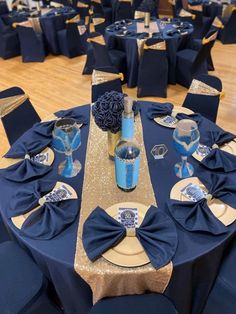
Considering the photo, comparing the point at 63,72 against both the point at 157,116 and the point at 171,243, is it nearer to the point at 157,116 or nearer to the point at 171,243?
the point at 157,116

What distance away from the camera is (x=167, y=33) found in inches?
160

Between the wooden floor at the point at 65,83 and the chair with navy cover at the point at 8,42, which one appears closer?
the wooden floor at the point at 65,83

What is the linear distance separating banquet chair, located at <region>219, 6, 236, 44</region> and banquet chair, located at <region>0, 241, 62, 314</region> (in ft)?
18.0

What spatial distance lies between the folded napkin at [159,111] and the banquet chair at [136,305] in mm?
1110

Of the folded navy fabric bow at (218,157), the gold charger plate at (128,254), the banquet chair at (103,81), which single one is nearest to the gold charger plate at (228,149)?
the folded navy fabric bow at (218,157)

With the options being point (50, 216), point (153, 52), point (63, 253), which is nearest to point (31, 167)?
point (50, 216)

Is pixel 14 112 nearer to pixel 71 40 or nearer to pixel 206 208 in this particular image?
pixel 206 208

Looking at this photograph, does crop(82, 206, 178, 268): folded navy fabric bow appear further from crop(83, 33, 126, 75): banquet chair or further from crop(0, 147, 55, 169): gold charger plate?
crop(83, 33, 126, 75): banquet chair

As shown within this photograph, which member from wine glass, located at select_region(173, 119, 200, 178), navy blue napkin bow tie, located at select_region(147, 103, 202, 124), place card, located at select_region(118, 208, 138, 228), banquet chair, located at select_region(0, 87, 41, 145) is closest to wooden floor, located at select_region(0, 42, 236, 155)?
banquet chair, located at select_region(0, 87, 41, 145)

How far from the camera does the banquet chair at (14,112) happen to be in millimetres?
2182

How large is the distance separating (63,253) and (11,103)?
1.43 meters

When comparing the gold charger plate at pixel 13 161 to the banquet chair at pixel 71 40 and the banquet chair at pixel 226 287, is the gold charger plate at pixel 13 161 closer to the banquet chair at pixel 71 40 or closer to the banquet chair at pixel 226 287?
the banquet chair at pixel 226 287

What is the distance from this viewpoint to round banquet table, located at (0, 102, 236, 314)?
116cm

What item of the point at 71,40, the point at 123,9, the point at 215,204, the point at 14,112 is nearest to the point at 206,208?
the point at 215,204
